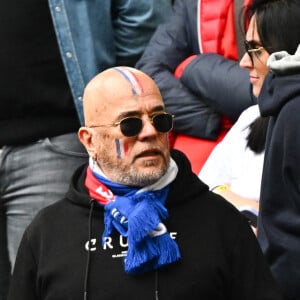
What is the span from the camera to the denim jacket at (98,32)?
372 cm

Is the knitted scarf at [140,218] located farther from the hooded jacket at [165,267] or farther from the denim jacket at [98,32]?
the denim jacket at [98,32]

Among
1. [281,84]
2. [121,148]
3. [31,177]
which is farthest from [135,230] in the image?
[31,177]

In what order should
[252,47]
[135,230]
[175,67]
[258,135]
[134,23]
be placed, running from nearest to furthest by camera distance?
[135,230], [252,47], [258,135], [134,23], [175,67]

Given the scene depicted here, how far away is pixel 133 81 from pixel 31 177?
3.68 feet

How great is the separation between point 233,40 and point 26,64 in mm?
960

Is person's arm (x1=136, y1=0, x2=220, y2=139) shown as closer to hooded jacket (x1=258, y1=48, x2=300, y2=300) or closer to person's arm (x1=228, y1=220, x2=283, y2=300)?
hooded jacket (x1=258, y1=48, x2=300, y2=300)

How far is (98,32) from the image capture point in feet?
12.6

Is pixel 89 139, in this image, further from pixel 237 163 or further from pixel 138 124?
pixel 237 163

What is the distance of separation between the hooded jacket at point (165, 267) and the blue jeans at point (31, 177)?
0.97m

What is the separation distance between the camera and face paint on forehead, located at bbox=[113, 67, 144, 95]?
2730 millimetres

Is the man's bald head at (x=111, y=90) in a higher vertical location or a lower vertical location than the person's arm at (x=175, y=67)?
higher

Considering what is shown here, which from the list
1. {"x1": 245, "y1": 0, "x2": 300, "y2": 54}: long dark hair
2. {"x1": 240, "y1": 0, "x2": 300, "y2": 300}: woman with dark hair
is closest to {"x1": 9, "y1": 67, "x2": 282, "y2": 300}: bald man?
{"x1": 240, "y1": 0, "x2": 300, "y2": 300}: woman with dark hair

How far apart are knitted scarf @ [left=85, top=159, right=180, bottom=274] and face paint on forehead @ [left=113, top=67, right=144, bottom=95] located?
0.25 m

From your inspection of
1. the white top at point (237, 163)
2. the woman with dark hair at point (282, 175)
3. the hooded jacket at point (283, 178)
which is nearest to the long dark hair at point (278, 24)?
the woman with dark hair at point (282, 175)
